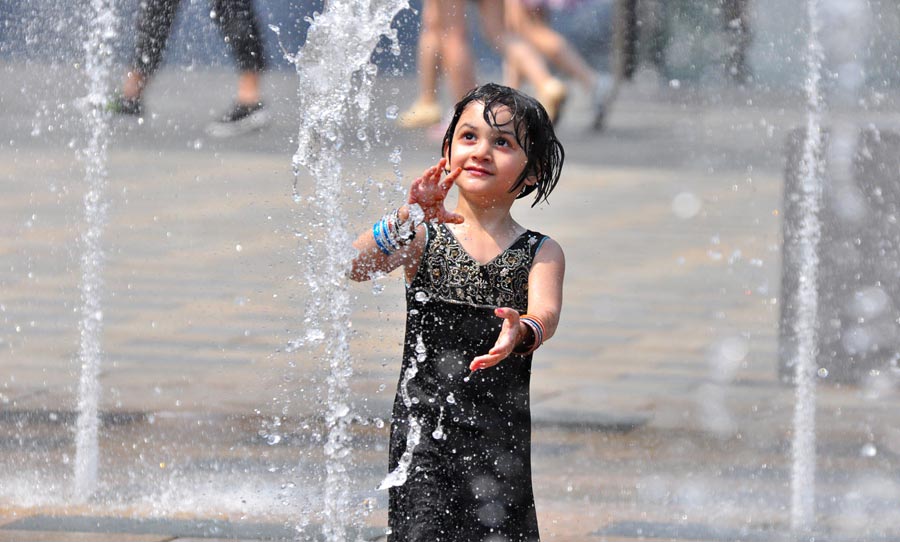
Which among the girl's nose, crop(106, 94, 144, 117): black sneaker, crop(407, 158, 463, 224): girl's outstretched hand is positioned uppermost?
crop(106, 94, 144, 117): black sneaker

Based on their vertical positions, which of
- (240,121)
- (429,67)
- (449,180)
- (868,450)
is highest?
(429,67)

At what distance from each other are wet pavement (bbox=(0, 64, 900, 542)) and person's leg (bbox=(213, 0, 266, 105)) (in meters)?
0.37

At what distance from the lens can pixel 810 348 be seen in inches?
187

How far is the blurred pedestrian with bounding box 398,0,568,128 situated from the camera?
22.9 feet

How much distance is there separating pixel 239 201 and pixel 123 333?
2.30 meters

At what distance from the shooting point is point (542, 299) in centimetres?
239

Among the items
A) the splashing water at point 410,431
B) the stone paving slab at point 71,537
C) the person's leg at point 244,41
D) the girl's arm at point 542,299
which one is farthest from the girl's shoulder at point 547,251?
the person's leg at point 244,41

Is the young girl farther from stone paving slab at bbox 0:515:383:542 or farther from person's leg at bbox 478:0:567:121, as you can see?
person's leg at bbox 478:0:567:121

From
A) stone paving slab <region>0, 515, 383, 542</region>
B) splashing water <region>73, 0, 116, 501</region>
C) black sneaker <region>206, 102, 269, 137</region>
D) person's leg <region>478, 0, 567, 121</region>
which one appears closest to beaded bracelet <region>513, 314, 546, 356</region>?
stone paving slab <region>0, 515, 383, 542</region>

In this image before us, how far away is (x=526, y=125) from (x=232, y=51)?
215 inches

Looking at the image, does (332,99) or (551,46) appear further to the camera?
(551,46)

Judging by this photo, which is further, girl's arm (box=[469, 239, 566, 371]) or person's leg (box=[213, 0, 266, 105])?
person's leg (box=[213, 0, 266, 105])

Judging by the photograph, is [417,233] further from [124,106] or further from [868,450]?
[124,106]

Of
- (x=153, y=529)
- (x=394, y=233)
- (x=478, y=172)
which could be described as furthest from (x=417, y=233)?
(x=153, y=529)
